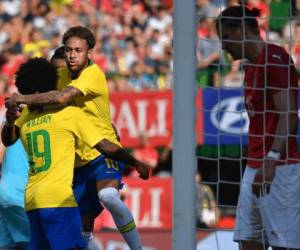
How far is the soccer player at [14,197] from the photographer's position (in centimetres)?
742

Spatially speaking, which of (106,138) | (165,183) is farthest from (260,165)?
(165,183)

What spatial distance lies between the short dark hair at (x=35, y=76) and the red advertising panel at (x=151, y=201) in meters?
5.85

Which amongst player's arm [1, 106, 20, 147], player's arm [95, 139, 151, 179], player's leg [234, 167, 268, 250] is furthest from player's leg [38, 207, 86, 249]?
player's leg [234, 167, 268, 250]

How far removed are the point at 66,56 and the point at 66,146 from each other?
89cm

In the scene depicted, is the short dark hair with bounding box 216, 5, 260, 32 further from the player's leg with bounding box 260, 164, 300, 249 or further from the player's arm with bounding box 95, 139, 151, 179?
the player's arm with bounding box 95, 139, 151, 179

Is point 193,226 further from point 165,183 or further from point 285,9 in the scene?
point 165,183

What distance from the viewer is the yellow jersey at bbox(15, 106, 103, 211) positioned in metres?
6.09

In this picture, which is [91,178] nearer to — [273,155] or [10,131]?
[10,131]

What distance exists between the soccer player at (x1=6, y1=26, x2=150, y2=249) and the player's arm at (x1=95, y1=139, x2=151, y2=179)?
117 mm

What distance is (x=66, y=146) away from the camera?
6121mm

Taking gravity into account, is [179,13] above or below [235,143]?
above

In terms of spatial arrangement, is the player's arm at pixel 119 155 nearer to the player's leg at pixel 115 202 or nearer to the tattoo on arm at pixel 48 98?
the tattoo on arm at pixel 48 98

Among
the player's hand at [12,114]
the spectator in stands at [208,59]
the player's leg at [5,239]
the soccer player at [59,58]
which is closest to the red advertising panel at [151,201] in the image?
the spectator in stands at [208,59]

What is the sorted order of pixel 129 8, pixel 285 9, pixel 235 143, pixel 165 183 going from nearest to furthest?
pixel 285 9
pixel 235 143
pixel 165 183
pixel 129 8
